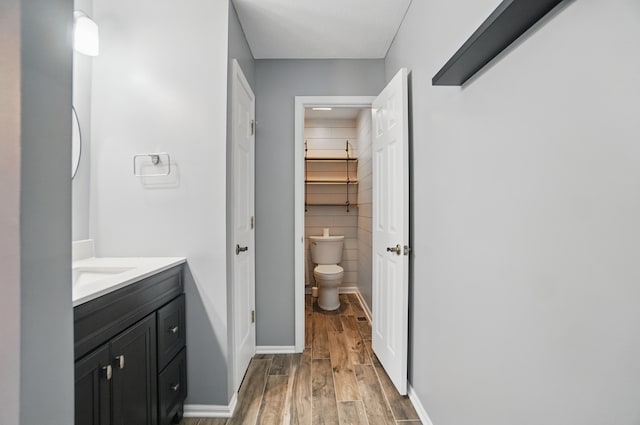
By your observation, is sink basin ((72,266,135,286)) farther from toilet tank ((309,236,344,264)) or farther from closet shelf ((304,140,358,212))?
closet shelf ((304,140,358,212))

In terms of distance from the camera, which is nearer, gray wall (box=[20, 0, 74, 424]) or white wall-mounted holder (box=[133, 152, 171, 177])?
gray wall (box=[20, 0, 74, 424])

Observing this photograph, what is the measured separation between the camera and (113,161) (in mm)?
1778

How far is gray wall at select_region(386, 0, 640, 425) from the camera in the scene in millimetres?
627

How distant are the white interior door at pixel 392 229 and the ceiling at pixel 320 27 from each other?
466 mm

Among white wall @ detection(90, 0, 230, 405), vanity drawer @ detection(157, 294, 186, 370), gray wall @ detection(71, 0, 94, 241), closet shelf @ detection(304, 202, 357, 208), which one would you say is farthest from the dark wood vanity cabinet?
closet shelf @ detection(304, 202, 357, 208)

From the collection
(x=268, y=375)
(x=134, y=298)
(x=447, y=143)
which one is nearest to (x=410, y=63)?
(x=447, y=143)

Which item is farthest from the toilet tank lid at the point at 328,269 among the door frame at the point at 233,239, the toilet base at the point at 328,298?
the door frame at the point at 233,239

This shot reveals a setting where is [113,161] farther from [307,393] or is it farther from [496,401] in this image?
[496,401]

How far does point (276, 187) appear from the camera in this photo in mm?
2605

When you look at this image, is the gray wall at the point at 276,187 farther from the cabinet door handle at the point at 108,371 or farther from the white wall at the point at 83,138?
the cabinet door handle at the point at 108,371

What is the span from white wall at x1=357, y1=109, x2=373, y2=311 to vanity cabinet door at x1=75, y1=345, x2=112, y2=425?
2.49 meters

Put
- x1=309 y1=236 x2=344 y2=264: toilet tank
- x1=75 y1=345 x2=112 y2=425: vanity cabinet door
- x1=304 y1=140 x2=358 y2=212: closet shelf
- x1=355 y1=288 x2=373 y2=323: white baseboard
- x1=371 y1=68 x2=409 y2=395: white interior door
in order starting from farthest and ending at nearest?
x1=304 y1=140 x2=358 y2=212: closet shelf < x1=309 y1=236 x2=344 y2=264: toilet tank < x1=355 y1=288 x2=373 y2=323: white baseboard < x1=371 y1=68 x2=409 y2=395: white interior door < x1=75 y1=345 x2=112 y2=425: vanity cabinet door

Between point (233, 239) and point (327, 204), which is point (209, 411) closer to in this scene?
point (233, 239)

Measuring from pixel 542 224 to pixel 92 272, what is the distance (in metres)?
1.98
